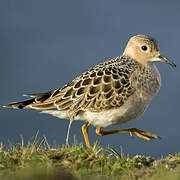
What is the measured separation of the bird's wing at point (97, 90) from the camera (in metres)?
8.49

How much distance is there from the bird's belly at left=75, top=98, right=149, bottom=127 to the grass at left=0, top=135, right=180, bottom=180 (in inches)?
37.3

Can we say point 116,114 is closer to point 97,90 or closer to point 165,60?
point 97,90

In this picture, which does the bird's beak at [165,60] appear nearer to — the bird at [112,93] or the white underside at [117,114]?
the bird at [112,93]

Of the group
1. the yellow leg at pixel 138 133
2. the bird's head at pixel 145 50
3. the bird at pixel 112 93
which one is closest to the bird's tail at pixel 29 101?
the bird at pixel 112 93

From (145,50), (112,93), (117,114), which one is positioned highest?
(145,50)

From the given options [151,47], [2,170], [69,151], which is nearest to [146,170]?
[69,151]

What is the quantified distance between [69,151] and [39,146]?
69cm

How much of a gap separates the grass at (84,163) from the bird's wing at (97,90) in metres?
1.21

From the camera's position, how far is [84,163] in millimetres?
7055

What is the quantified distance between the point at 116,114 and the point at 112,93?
19.7 inches

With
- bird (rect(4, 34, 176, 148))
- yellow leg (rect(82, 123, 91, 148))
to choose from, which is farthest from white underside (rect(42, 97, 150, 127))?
yellow leg (rect(82, 123, 91, 148))

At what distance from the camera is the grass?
6.80 meters

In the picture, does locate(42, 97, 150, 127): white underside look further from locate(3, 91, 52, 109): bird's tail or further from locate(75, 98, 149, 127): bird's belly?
locate(3, 91, 52, 109): bird's tail

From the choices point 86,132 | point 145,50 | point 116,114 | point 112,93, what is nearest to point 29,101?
point 86,132
